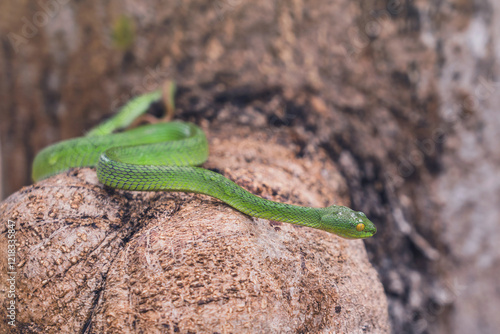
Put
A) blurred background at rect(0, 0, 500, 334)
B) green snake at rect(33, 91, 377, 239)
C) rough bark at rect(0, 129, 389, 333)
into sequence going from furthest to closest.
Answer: blurred background at rect(0, 0, 500, 334) < green snake at rect(33, 91, 377, 239) < rough bark at rect(0, 129, 389, 333)

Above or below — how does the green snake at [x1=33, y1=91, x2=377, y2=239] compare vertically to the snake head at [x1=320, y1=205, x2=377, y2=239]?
above

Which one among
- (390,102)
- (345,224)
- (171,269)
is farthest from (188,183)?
(390,102)

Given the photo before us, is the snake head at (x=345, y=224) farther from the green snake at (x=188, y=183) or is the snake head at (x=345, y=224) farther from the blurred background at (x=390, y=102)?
the blurred background at (x=390, y=102)

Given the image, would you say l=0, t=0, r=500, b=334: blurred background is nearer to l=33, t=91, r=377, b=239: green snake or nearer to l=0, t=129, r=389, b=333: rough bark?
l=33, t=91, r=377, b=239: green snake

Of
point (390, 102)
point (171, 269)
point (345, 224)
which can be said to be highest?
point (390, 102)

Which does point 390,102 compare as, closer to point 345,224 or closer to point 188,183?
point 345,224

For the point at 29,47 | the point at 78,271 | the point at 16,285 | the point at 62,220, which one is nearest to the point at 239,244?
the point at 78,271

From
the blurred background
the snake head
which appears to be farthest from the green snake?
the blurred background

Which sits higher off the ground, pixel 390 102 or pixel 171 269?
pixel 390 102
